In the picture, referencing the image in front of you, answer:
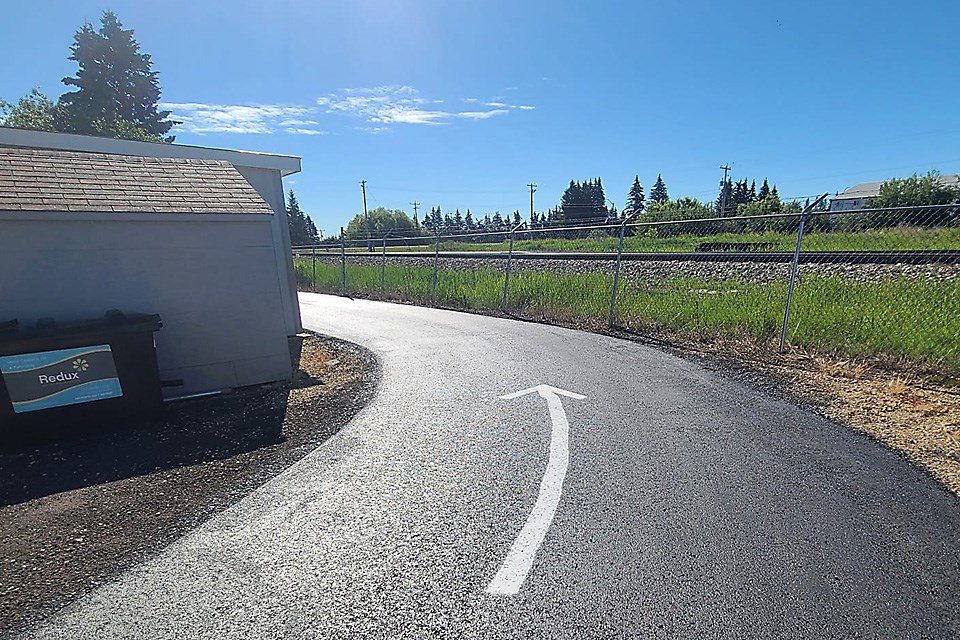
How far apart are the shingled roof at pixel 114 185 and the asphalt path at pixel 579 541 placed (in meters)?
3.73

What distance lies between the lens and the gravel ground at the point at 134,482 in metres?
2.64

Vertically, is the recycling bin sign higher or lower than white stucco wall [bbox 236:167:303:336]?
lower

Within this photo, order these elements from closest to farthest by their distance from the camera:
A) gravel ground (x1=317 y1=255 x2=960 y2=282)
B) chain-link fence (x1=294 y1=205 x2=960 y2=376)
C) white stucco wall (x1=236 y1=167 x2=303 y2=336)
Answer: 1. chain-link fence (x1=294 y1=205 x2=960 y2=376)
2. gravel ground (x1=317 y1=255 x2=960 y2=282)
3. white stucco wall (x1=236 y1=167 x2=303 y2=336)

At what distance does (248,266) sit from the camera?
20.3ft

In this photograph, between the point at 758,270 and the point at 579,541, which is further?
the point at 758,270

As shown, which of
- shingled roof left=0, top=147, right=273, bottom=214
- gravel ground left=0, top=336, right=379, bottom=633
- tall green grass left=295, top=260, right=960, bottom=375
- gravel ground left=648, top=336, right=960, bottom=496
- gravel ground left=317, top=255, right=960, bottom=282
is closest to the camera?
gravel ground left=0, top=336, right=379, bottom=633

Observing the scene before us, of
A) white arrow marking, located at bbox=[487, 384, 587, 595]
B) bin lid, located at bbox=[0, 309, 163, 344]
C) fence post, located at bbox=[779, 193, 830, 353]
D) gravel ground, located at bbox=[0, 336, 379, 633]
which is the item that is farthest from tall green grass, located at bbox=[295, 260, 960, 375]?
bin lid, located at bbox=[0, 309, 163, 344]

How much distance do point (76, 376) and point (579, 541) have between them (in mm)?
5075

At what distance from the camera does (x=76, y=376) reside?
4.61m

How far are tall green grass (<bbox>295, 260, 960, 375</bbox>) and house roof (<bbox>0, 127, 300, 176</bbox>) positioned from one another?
18.9ft

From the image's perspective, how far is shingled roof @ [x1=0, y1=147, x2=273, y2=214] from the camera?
509 cm

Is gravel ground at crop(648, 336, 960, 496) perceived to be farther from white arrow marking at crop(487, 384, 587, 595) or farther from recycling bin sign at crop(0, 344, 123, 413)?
recycling bin sign at crop(0, 344, 123, 413)

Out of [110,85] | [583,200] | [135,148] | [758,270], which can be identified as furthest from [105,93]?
[583,200]

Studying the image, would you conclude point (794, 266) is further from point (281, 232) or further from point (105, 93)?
point (105, 93)
